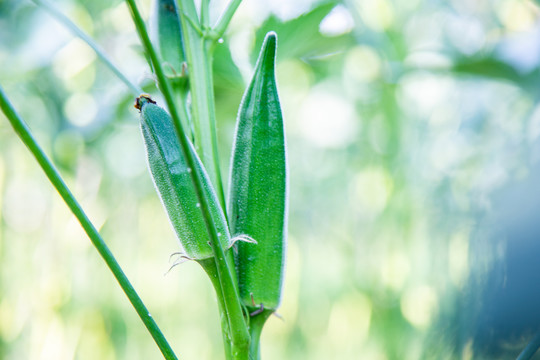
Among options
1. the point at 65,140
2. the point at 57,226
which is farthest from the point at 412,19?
the point at 57,226

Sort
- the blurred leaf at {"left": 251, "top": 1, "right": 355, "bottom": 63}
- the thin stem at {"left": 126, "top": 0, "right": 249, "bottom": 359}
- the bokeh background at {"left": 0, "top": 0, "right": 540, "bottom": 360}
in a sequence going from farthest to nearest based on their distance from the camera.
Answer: the bokeh background at {"left": 0, "top": 0, "right": 540, "bottom": 360} < the blurred leaf at {"left": 251, "top": 1, "right": 355, "bottom": 63} < the thin stem at {"left": 126, "top": 0, "right": 249, "bottom": 359}

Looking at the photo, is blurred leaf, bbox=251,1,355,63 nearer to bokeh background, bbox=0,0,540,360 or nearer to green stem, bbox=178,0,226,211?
bokeh background, bbox=0,0,540,360

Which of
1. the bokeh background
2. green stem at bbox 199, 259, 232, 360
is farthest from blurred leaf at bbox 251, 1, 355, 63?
green stem at bbox 199, 259, 232, 360

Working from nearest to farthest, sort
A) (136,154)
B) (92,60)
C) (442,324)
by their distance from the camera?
→ (442,324), (92,60), (136,154)

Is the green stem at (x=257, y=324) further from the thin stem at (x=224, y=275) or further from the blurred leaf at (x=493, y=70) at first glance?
the blurred leaf at (x=493, y=70)

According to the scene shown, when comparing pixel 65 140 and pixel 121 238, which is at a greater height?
pixel 65 140

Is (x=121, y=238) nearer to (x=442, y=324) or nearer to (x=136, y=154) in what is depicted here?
(x=136, y=154)

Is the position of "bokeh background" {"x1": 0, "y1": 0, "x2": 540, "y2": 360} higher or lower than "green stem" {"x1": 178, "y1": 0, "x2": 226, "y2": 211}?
lower
